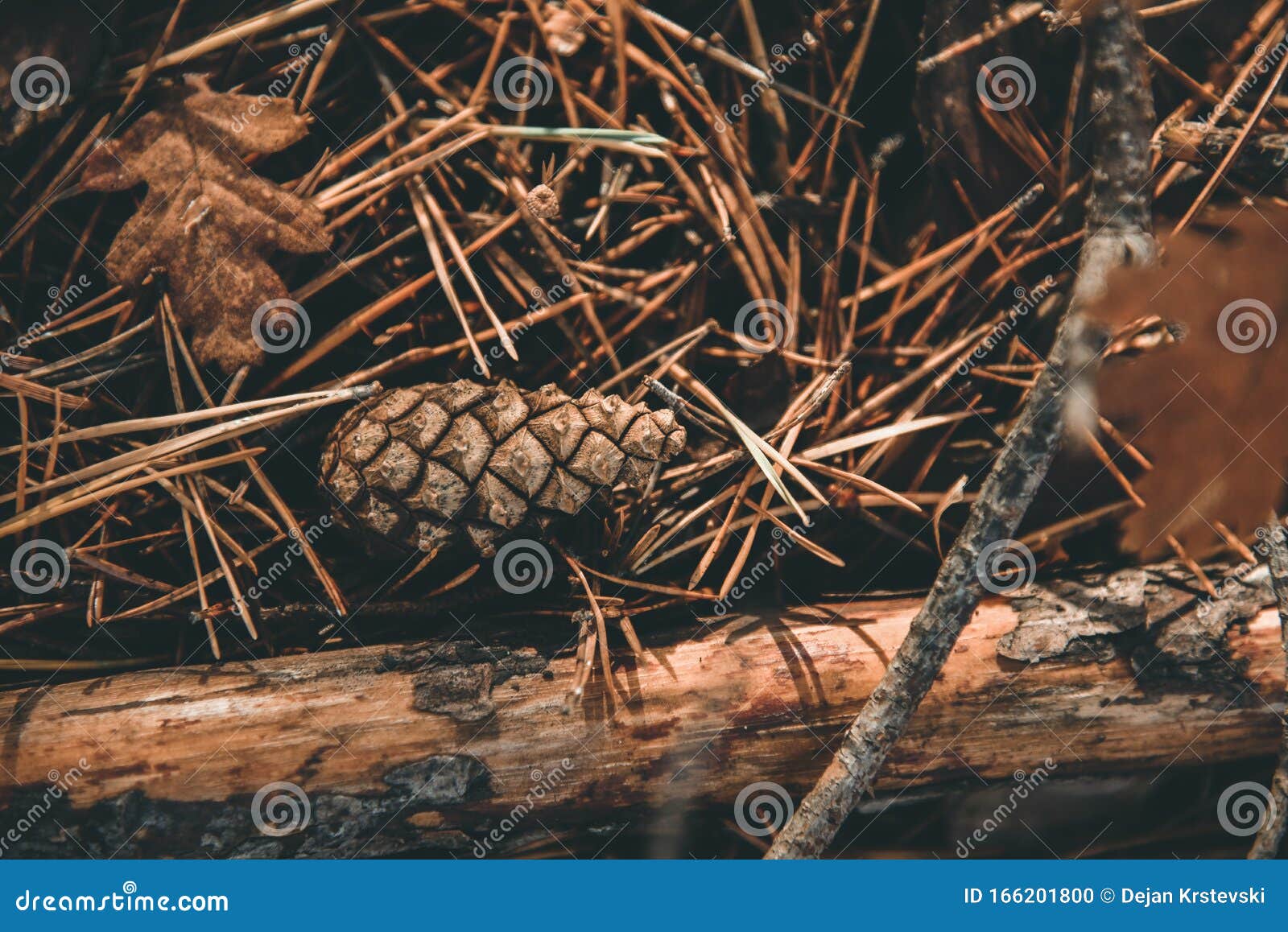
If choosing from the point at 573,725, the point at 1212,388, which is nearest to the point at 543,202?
the point at 573,725

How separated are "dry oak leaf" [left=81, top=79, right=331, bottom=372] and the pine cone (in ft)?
1.07

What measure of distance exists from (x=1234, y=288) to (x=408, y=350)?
1568 mm

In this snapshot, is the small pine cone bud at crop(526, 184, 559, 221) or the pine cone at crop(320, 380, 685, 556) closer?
the pine cone at crop(320, 380, 685, 556)

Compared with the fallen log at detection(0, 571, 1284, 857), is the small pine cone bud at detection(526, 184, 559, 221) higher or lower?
higher

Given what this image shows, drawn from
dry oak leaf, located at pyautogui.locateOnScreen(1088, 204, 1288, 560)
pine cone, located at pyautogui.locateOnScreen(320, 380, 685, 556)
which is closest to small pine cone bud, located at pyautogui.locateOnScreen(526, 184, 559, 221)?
pine cone, located at pyautogui.locateOnScreen(320, 380, 685, 556)

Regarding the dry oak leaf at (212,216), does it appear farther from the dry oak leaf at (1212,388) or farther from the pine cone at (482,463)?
the dry oak leaf at (1212,388)

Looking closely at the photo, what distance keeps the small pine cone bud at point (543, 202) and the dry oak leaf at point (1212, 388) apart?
1.09 metres

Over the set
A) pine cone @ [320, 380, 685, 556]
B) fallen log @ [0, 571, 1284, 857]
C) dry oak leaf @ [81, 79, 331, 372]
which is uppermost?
dry oak leaf @ [81, 79, 331, 372]

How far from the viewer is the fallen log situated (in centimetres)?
140

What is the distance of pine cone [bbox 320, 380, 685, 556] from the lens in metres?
1.38

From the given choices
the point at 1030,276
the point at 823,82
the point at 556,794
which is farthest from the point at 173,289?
the point at 1030,276

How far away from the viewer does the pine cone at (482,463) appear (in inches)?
54.2

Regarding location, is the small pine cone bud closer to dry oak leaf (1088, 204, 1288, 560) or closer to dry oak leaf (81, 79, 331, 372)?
dry oak leaf (81, 79, 331, 372)

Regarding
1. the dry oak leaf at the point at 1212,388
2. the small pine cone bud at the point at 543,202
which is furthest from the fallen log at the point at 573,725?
the small pine cone bud at the point at 543,202
